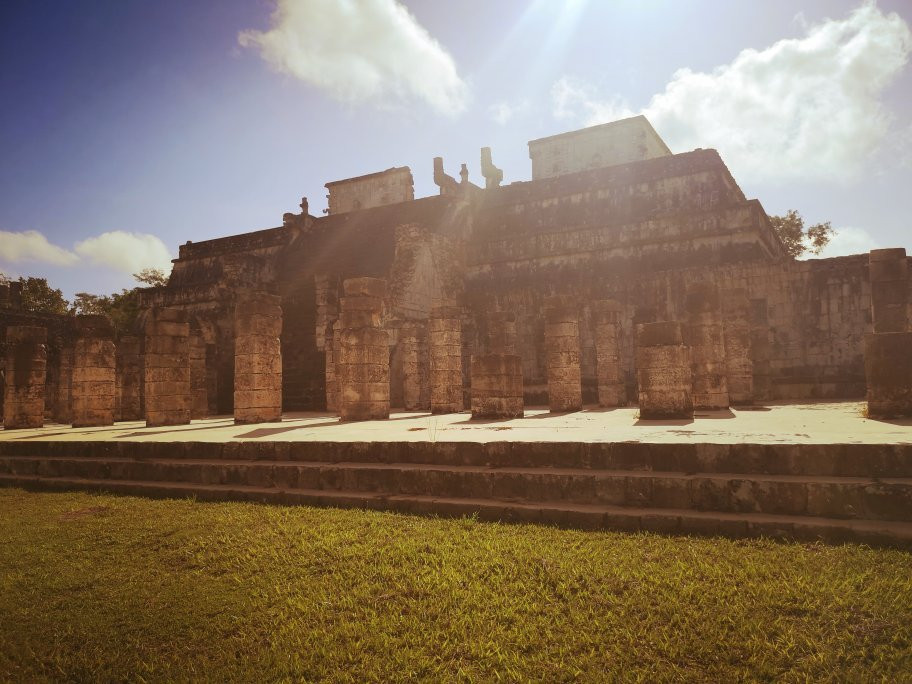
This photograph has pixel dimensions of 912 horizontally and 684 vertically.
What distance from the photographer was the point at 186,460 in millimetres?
7547

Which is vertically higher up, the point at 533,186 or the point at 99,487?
the point at 533,186

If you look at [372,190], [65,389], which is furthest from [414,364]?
[372,190]

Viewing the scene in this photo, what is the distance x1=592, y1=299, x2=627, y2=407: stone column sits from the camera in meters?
14.9

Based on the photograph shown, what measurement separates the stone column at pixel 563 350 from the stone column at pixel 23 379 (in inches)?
513

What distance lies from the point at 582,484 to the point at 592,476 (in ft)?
0.38

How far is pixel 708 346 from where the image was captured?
12.3 metres

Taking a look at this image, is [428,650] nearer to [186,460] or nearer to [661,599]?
[661,599]

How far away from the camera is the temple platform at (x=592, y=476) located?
426 centimetres

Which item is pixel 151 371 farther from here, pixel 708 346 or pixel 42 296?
pixel 42 296

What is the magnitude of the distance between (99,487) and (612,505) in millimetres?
6463

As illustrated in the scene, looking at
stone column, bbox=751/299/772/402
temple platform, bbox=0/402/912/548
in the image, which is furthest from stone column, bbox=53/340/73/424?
stone column, bbox=751/299/772/402

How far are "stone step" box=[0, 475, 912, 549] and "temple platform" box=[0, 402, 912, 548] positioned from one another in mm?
10

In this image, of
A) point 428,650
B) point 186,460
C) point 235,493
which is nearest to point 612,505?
point 428,650

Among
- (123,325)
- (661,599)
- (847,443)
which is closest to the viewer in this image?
(661,599)
